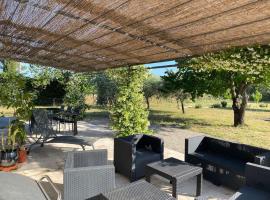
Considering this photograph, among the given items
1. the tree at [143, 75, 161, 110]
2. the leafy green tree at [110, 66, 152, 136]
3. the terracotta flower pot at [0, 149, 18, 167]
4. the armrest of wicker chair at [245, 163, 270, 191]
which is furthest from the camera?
the tree at [143, 75, 161, 110]

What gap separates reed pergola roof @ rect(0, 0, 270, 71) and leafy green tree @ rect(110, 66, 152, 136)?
1.46m

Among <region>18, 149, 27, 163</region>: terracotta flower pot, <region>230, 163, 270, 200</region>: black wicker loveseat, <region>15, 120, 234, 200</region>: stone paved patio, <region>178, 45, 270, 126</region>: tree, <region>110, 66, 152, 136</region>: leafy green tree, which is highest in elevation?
<region>178, 45, 270, 126</region>: tree

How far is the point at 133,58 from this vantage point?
6.63 m

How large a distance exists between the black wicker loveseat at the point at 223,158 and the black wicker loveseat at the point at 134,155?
2.31ft

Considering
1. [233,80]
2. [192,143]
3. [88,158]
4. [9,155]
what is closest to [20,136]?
[9,155]

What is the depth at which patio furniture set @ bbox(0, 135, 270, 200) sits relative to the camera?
2.85 m

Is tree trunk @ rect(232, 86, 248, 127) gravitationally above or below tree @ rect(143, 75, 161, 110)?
below

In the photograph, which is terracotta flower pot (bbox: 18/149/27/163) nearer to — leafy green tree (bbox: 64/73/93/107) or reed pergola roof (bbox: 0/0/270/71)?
reed pergola roof (bbox: 0/0/270/71)

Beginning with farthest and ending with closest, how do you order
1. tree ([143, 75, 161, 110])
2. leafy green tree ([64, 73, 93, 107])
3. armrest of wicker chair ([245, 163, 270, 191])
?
tree ([143, 75, 161, 110]) < leafy green tree ([64, 73, 93, 107]) < armrest of wicker chair ([245, 163, 270, 191])

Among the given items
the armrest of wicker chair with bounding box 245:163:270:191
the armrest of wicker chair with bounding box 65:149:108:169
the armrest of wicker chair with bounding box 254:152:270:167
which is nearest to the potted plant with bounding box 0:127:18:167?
the armrest of wicker chair with bounding box 65:149:108:169

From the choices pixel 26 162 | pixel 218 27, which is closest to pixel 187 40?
pixel 218 27

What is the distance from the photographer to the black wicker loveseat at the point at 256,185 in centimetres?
315

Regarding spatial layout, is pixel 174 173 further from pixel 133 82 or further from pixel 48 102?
pixel 48 102

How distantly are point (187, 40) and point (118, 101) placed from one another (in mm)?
3349
